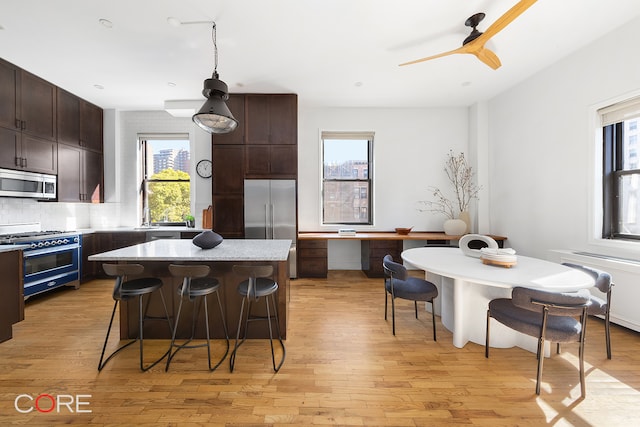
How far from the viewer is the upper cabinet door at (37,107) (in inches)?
138

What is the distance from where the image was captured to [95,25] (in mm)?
2650

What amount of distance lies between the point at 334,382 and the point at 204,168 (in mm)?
4393

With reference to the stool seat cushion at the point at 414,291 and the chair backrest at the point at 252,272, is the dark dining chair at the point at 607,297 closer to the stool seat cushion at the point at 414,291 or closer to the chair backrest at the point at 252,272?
the stool seat cushion at the point at 414,291

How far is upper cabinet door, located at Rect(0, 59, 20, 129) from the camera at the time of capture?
3.26 m

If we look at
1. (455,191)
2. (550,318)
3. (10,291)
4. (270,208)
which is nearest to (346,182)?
(270,208)

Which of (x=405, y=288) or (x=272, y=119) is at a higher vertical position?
(x=272, y=119)

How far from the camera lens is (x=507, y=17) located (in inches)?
80.2

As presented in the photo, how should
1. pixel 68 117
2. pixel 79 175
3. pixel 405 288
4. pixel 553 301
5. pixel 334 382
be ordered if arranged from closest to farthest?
pixel 553 301
pixel 334 382
pixel 405 288
pixel 68 117
pixel 79 175

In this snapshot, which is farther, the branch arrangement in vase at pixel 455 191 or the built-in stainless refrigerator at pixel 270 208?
the branch arrangement in vase at pixel 455 191

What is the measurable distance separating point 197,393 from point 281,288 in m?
0.97

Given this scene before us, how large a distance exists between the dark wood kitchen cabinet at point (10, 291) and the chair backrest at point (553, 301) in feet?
14.3

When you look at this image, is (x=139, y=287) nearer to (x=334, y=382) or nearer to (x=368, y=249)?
(x=334, y=382)

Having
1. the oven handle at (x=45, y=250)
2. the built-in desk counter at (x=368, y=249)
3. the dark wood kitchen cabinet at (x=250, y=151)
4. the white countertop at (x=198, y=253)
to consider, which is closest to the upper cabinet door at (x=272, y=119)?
the dark wood kitchen cabinet at (x=250, y=151)

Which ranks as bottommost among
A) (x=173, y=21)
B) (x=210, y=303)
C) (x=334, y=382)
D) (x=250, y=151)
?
(x=334, y=382)
